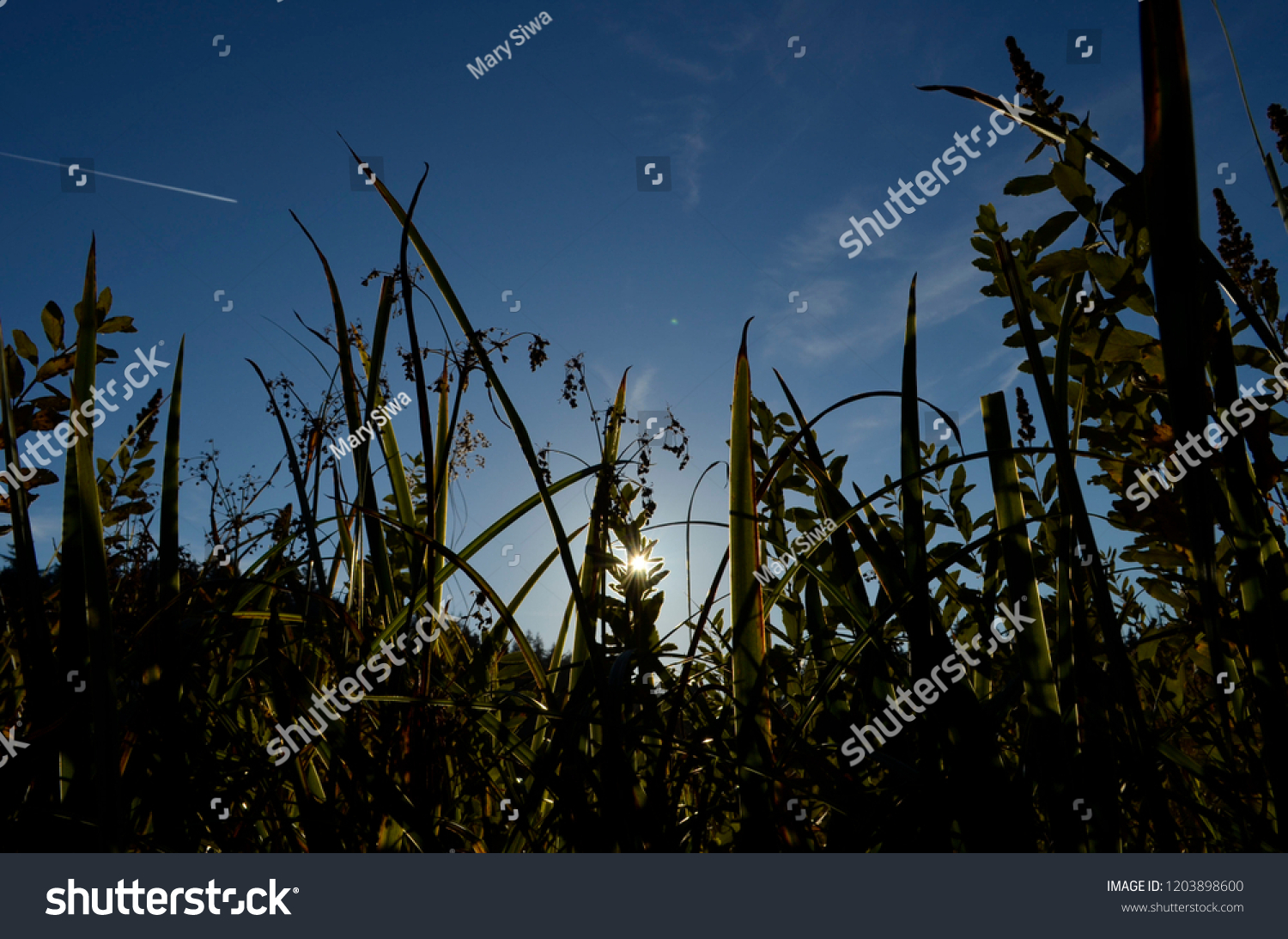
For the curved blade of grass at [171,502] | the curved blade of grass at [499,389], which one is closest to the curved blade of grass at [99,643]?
the curved blade of grass at [171,502]

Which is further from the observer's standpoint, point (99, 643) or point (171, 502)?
point (171, 502)

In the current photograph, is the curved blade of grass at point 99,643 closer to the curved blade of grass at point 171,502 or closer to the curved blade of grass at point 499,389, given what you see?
the curved blade of grass at point 171,502

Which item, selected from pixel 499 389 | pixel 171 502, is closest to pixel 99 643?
pixel 171 502

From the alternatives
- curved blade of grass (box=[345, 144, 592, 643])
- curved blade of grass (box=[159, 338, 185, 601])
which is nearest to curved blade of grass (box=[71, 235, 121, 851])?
curved blade of grass (box=[159, 338, 185, 601])

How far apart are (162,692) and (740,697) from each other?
813 mm

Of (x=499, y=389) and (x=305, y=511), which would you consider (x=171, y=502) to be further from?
(x=499, y=389)

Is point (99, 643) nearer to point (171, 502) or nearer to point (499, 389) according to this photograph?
point (171, 502)

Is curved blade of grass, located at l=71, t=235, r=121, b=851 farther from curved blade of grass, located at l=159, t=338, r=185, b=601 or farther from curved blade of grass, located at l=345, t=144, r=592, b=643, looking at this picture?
curved blade of grass, located at l=345, t=144, r=592, b=643

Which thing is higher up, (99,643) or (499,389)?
(499,389)

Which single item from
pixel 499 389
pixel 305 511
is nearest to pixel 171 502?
pixel 305 511

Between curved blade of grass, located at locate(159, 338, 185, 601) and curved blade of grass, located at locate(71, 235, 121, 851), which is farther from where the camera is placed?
curved blade of grass, located at locate(159, 338, 185, 601)

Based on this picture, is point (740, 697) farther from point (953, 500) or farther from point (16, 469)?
point (953, 500)
